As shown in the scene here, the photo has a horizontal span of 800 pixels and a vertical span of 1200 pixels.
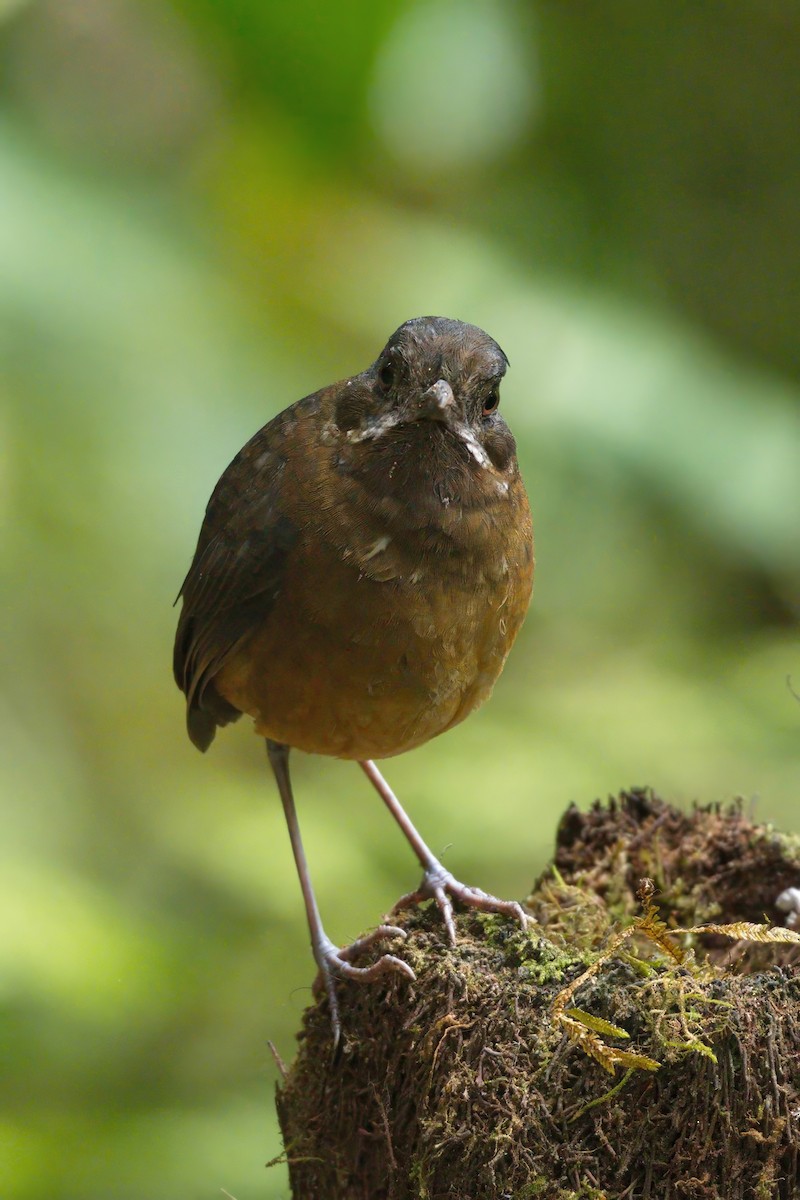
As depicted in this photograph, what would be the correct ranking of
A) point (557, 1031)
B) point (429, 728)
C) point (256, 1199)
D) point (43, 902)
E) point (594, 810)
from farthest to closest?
point (43, 902)
point (256, 1199)
point (594, 810)
point (429, 728)
point (557, 1031)

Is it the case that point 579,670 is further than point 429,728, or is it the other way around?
point 579,670

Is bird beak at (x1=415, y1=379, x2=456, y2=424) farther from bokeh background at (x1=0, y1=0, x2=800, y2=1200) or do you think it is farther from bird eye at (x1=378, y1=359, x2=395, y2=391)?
bokeh background at (x1=0, y1=0, x2=800, y2=1200)

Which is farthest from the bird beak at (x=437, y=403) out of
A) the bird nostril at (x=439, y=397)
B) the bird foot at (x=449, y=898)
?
the bird foot at (x=449, y=898)

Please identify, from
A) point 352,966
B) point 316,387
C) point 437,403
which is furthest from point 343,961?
point 316,387

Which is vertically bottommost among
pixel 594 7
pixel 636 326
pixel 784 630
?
pixel 784 630

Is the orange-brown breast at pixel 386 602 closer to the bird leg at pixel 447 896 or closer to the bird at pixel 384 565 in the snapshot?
the bird at pixel 384 565

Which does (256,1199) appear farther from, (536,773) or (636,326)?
(636,326)

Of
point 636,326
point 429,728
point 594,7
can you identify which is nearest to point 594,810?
point 429,728
